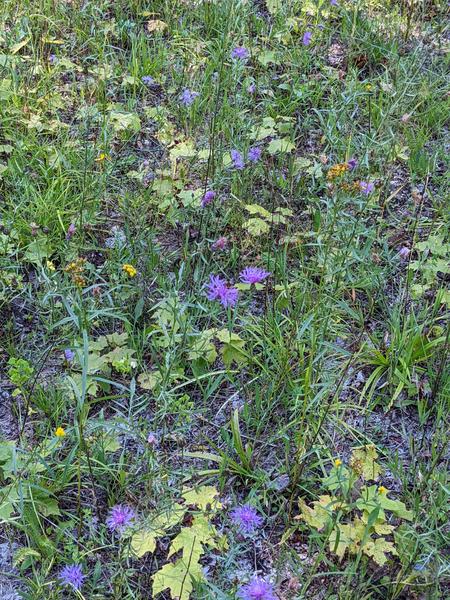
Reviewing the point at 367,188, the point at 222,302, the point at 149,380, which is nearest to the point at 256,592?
the point at 149,380

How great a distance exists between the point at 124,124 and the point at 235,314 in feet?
4.35

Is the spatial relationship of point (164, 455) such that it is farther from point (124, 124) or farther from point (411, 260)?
point (124, 124)

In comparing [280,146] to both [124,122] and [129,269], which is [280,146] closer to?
[124,122]

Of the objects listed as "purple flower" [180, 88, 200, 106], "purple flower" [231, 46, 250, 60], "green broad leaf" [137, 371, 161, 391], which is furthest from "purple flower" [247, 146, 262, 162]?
"green broad leaf" [137, 371, 161, 391]

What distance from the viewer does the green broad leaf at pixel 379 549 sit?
1866 millimetres

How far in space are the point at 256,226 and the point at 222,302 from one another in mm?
558

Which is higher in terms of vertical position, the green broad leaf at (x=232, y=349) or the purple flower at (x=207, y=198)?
the purple flower at (x=207, y=198)

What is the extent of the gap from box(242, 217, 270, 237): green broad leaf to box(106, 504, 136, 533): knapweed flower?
1281mm

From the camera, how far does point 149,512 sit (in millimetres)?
2037

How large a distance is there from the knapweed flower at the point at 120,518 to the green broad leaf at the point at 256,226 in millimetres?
1281

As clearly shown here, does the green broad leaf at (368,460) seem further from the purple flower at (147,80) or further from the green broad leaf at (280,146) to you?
the purple flower at (147,80)

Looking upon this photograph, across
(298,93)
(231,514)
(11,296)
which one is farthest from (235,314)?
(298,93)

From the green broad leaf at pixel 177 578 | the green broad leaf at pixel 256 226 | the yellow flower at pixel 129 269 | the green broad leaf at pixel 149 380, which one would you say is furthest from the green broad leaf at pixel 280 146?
the green broad leaf at pixel 177 578

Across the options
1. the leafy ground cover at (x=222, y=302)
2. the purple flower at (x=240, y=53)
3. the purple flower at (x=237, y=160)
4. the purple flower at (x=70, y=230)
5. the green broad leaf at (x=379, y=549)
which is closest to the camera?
the green broad leaf at (x=379, y=549)
